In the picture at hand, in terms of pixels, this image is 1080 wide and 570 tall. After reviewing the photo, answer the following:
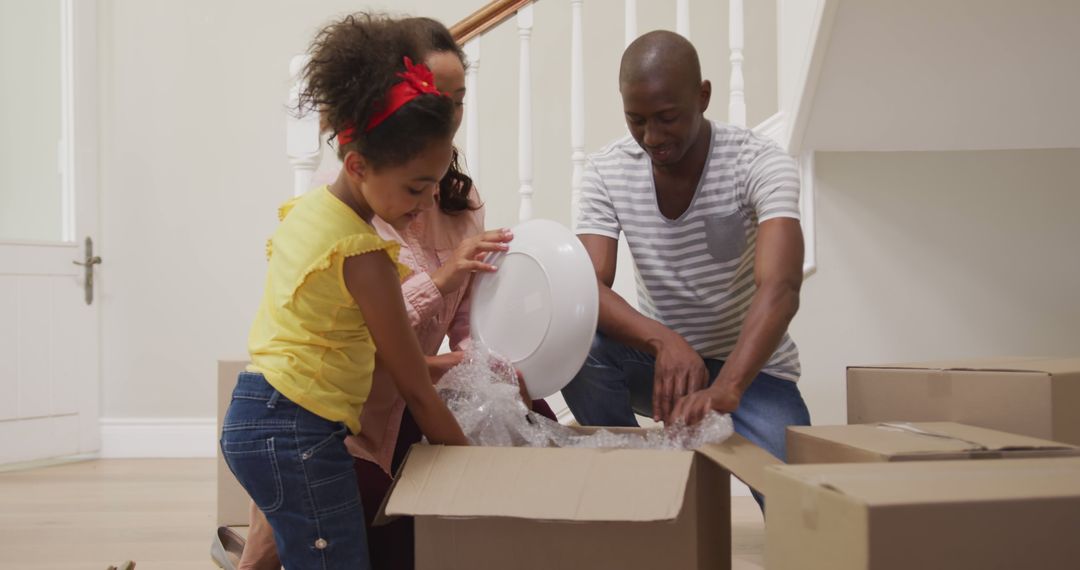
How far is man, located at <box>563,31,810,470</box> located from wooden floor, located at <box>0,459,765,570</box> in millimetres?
Result: 343

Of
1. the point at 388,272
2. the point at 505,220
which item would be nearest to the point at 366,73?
the point at 388,272

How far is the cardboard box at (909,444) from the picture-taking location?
1.00 m

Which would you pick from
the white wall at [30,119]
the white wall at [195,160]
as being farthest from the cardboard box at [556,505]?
the white wall at [30,119]

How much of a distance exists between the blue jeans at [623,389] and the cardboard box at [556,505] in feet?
1.72

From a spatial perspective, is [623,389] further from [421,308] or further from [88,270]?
[88,270]

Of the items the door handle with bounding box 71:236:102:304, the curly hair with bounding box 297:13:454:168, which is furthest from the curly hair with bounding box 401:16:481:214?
the door handle with bounding box 71:236:102:304

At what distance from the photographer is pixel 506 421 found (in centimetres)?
134

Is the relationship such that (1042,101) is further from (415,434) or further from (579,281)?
(415,434)

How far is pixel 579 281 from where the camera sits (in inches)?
53.9

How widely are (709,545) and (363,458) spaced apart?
515 mm

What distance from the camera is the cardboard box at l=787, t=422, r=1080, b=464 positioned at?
100cm

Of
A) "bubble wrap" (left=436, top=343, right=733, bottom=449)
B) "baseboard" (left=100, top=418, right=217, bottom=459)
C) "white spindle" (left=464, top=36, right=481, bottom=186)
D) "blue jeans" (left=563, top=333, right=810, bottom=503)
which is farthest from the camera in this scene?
"baseboard" (left=100, top=418, right=217, bottom=459)

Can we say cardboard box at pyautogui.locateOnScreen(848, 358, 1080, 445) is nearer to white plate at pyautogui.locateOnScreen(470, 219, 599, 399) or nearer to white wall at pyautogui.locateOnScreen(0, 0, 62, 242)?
white plate at pyautogui.locateOnScreen(470, 219, 599, 399)

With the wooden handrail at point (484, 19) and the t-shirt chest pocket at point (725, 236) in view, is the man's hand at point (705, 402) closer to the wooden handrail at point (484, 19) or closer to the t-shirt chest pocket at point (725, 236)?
the t-shirt chest pocket at point (725, 236)
